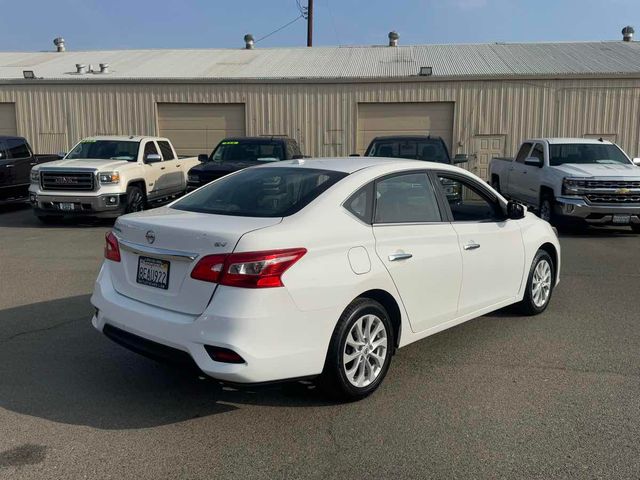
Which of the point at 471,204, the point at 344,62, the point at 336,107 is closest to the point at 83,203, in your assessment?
the point at 471,204

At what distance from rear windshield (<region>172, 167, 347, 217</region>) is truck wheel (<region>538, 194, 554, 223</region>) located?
858cm

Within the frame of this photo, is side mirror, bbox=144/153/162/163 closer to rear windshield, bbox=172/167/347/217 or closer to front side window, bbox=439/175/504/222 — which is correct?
rear windshield, bbox=172/167/347/217

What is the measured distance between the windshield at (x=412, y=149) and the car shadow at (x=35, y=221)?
238 inches

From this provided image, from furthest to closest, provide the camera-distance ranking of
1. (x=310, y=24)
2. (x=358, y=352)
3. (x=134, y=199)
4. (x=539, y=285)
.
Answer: (x=310, y=24), (x=134, y=199), (x=539, y=285), (x=358, y=352)

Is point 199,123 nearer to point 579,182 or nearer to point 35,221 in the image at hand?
point 35,221

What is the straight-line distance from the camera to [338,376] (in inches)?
155

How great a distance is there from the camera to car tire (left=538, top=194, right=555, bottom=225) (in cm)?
1198

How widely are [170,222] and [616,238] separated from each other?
9880 millimetres

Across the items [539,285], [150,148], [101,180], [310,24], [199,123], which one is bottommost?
[539,285]

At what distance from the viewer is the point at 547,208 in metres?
12.2

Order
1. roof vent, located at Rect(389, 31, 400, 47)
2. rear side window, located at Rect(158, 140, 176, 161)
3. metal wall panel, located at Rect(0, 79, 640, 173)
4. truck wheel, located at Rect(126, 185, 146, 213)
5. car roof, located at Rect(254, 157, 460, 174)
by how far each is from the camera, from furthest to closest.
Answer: roof vent, located at Rect(389, 31, 400, 47), metal wall panel, located at Rect(0, 79, 640, 173), rear side window, located at Rect(158, 140, 176, 161), truck wheel, located at Rect(126, 185, 146, 213), car roof, located at Rect(254, 157, 460, 174)

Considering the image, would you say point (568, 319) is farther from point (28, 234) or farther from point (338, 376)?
point (28, 234)

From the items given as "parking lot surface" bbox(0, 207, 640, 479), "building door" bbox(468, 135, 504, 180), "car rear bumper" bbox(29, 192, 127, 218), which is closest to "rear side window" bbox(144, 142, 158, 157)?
"car rear bumper" bbox(29, 192, 127, 218)

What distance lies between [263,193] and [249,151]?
9.06 m
